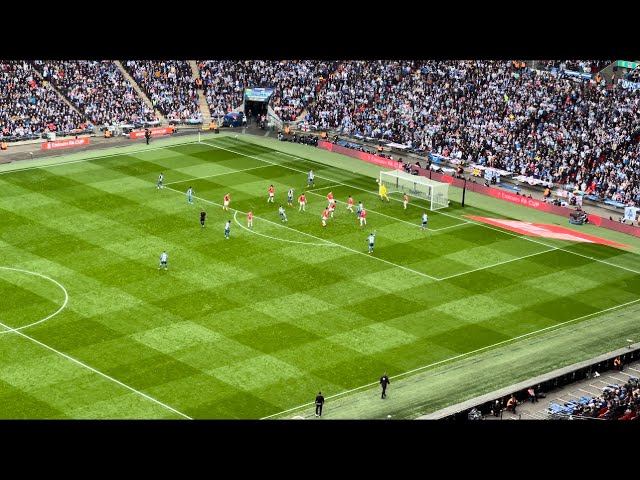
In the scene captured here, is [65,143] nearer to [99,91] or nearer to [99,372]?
[99,91]

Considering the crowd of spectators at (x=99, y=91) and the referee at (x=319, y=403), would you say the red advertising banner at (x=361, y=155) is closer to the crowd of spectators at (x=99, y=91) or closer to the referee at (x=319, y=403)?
the crowd of spectators at (x=99, y=91)

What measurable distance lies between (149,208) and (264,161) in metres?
15.4

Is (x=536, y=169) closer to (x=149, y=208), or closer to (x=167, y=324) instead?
(x=149, y=208)

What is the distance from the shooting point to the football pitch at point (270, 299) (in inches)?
2096

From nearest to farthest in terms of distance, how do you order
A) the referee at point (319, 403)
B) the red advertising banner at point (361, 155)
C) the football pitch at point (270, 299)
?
the referee at point (319, 403) → the football pitch at point (270, 299) → the red advertising banner at point (361, 155)

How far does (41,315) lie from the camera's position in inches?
2373

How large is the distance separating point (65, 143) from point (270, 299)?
119 ft

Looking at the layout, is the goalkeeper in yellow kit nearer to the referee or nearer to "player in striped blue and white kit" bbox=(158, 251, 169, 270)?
"player in striped blue and white kit" bbox=(158, 251, 169, 270)

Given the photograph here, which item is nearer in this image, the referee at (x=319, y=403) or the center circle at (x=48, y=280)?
the referee at (x=319, y=403)

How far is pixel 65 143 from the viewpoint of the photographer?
308 feet

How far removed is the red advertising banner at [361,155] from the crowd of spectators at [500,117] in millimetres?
4500

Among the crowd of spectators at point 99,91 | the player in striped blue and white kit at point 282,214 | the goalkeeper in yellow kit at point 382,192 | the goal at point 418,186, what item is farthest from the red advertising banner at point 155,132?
the player in striped blue and white kit at point 282,214

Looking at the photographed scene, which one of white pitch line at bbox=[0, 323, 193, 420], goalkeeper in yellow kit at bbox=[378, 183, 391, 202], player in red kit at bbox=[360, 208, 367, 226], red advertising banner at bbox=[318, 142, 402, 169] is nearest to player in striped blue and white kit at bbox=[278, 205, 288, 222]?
player in red kit at bbox=[360, 208, 367, 226]
